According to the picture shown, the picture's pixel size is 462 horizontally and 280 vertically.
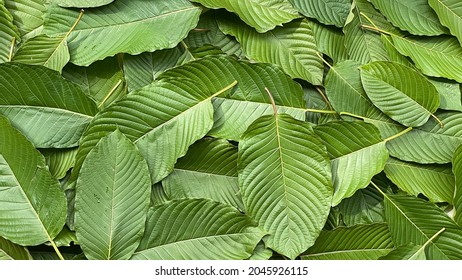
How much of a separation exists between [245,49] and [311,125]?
0.13 m

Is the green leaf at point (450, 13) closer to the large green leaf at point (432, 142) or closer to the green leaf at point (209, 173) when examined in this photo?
the large green leaf at point (432, 142)

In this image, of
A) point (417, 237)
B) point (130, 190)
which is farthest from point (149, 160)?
point (417, 237)

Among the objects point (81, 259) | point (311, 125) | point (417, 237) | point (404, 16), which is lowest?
point (81, 259)

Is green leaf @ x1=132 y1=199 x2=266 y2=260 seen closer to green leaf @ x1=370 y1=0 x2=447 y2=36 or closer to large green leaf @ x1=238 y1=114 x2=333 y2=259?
large green leaf @ x1=238 y1=114 x2=333 y2=259

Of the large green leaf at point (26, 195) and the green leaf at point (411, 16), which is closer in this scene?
the large green leaf at point (26, 195)

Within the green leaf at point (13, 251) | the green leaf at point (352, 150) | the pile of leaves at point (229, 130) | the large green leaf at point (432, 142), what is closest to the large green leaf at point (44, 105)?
the pile of leaves at point (229, 130)

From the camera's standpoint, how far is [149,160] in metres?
0.60

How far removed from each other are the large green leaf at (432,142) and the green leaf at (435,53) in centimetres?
6

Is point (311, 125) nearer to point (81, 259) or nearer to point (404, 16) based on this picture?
point (404, 16)

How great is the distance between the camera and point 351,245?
0.63m

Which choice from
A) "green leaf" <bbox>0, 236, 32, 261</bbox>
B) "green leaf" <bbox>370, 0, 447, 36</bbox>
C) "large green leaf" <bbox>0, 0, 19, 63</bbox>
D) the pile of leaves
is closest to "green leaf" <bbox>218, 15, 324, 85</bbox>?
the pile of leaves

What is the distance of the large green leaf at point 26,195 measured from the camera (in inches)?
22.7

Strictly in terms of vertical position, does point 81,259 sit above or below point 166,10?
below

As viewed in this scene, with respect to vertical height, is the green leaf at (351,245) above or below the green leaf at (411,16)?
below
